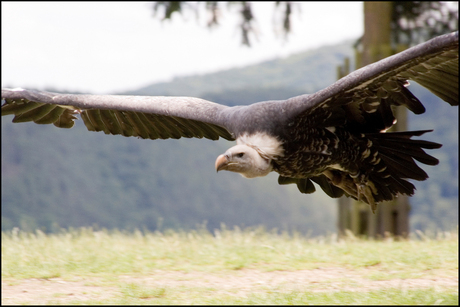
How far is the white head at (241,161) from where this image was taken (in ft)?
12.9

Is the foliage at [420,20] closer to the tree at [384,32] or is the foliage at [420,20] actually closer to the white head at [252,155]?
the tree at [384,32]

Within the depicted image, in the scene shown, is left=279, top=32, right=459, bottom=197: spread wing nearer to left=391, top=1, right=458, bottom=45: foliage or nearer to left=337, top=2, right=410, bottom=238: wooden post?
left=337, top=2, right=410, bottom=238: wooden post

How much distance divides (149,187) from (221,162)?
3100 cm

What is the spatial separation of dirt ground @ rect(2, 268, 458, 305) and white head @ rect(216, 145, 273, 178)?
3.34ft

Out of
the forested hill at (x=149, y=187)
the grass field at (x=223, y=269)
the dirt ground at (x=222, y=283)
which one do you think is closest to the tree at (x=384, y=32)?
the grass field at (x=223, y=269)

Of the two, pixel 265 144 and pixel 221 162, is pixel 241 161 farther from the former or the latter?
pixel 265 144

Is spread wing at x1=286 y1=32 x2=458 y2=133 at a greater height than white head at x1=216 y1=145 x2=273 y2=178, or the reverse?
spread wing at x1=286 y1=32 x2=458 y2=133

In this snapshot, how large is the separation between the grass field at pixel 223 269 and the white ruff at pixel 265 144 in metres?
1.06

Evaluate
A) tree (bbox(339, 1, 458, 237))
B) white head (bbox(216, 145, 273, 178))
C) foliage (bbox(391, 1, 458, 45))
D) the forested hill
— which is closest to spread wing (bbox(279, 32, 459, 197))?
white head (bbox(216, 145, 273, 178))

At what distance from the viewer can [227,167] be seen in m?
3.97

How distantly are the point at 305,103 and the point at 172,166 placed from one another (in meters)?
32.3

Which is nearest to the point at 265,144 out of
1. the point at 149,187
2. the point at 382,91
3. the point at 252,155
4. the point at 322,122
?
the point at 252,155

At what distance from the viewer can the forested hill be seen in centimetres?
2958

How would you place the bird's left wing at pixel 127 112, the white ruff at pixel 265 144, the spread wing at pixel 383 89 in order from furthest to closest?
the bird's left wing at pixel 127 112, the white ruff at pixel 265 144, the spread wing at pixel 383 89
